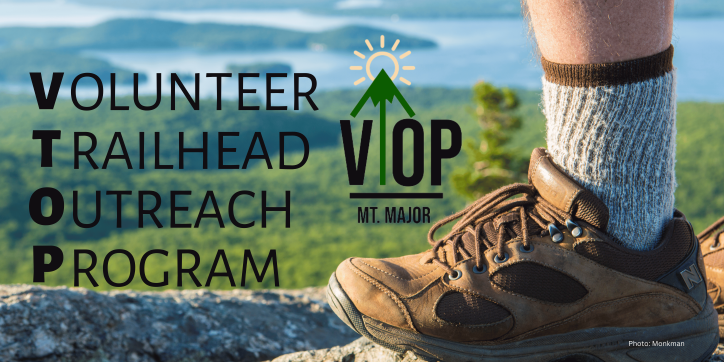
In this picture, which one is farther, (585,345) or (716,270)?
(716,270)

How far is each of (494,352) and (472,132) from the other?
47492 millimetres

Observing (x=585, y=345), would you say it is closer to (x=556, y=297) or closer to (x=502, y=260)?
(x=556, y=297)

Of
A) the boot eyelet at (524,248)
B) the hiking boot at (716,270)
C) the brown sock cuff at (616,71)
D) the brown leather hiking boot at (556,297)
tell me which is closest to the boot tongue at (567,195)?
the brown leather hiking boot at (556,297)

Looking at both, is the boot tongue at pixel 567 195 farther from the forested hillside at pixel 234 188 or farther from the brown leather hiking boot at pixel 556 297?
the forested hillside at pixel 234 188

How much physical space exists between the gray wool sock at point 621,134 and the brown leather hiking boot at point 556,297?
0.08 meters

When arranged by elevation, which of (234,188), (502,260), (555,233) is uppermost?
(555,233)

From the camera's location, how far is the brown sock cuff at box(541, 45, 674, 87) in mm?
1954

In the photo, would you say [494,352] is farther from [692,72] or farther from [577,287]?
[692,72]

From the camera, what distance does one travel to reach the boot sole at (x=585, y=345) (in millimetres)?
2105

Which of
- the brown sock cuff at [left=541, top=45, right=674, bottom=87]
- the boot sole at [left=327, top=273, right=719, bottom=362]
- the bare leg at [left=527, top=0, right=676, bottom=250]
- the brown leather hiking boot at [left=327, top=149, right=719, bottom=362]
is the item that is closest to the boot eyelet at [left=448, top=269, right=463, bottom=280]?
the brown leather hiking boot at [left=327, top=149, right=719, bottom=362]

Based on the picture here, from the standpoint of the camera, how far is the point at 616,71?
196 cm

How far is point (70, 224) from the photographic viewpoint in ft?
128

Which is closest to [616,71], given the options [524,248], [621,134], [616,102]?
[616,102]

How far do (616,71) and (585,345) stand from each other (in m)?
1.05
